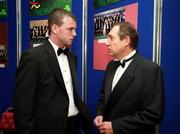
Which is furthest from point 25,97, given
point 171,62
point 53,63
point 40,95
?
point 171,62

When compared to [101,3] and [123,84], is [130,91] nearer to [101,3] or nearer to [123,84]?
[123,84]

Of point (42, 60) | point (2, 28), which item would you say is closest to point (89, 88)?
point (42, 60)

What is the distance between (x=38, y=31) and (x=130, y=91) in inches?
79.9

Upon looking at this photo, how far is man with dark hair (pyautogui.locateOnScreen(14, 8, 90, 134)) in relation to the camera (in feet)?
8.35

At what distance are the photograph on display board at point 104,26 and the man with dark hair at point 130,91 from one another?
0.28 m

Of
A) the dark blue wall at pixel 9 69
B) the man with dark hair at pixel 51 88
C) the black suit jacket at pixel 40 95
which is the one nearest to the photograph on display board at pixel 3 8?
the dark blue wall at pixel 9 69

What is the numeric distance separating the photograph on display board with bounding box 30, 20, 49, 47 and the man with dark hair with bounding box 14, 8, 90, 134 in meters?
1.14

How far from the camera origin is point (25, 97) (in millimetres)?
2537

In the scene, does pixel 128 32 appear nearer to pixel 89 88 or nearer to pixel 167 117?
pixel 167 117

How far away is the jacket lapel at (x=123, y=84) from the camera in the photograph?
2.53 metres

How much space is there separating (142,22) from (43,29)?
1.75 metres

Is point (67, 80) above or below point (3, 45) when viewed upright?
below

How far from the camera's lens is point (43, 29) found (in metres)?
4.10

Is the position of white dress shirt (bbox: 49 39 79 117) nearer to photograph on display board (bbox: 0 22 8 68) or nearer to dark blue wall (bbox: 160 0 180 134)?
dark blue wall (bbox: 160 0 180 134)
